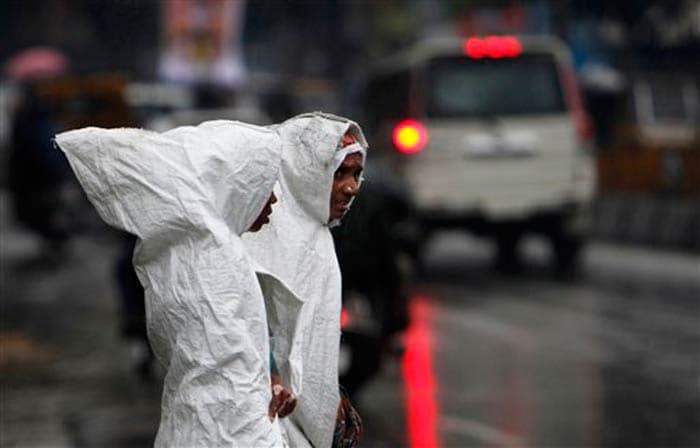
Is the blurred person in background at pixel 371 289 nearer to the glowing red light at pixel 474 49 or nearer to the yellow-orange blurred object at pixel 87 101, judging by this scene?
the glowing red light at pixel 474 49

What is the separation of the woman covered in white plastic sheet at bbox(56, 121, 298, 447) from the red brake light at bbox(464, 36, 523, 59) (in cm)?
1357

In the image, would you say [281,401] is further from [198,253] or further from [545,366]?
[545,366]

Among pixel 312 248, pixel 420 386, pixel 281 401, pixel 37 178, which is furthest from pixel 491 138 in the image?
pixel 281 401

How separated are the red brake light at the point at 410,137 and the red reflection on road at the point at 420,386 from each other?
107 inches

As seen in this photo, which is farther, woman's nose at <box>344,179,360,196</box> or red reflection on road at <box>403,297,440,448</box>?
red reflection on road at <box>403,297,440,448</box>

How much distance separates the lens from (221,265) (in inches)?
136

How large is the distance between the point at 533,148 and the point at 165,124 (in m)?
4.06

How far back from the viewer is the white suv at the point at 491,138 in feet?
55.3

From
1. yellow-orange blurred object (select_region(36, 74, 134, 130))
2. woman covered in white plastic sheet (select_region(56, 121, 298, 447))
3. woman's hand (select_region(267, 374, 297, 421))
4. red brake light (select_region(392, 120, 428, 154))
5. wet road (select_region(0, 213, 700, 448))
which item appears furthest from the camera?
yellow-orange blurred object (select_region(36, 74, 134, 130))

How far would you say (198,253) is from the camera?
347 centimetres

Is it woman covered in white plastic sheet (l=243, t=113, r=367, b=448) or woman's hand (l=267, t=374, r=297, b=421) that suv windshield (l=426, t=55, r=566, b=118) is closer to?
woman covered in white plastic sheet (l=243, t=113, r=367, b=448)

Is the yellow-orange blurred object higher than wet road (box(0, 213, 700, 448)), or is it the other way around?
wet road (box(0, 213, 700, 448))

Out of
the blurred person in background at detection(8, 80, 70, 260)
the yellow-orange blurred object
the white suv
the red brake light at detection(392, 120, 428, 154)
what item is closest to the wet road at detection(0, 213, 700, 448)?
Answer: the white suv

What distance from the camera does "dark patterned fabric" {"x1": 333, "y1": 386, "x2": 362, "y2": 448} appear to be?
4020 mm
